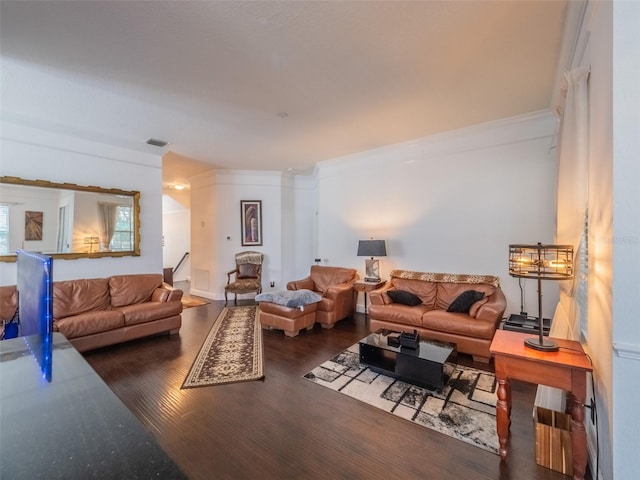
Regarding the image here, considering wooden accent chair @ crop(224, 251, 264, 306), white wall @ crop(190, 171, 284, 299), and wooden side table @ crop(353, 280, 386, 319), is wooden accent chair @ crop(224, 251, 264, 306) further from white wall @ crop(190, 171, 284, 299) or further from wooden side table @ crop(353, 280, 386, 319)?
wooden side table @ crop(353, 280, 386, 319)

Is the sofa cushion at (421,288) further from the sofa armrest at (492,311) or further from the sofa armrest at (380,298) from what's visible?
the sofa armrest at (492,311)

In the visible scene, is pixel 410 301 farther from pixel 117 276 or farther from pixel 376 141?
pixel 117 276

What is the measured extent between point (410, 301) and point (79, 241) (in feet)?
15.3

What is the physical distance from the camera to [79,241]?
3871 millimetres

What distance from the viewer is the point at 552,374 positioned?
1.62 metres

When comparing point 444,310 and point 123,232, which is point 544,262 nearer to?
point 444,310

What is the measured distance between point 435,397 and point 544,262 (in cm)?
141

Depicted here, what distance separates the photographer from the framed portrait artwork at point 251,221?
6.30 m

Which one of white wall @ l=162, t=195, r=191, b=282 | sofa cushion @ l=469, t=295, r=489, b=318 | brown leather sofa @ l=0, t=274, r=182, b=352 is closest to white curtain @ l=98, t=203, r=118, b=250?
brown leather sofa @ l=0, t=274, r=182, b=352

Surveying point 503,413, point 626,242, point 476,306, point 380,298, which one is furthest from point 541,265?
point 380,298

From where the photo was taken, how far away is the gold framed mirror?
11.1 ft

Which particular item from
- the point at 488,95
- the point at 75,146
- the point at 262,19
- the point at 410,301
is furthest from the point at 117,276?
the point at 488,95

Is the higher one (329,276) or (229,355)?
(329,276)

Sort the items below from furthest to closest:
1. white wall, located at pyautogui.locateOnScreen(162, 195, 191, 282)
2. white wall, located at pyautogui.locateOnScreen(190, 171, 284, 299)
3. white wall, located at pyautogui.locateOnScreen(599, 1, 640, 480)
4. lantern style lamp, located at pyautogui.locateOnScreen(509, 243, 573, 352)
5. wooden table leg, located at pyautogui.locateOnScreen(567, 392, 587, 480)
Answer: white wall, located at pyautogui.locateOnScreen(162, 195, 191, 282) → white wall, located at pyautogui.locateOnScreen(190, 171, 284, 299) → lantern style lamp, located at pyautogui.locateOnScreen(509, 243, 573, 352) → wooden table leg, located at pyautogui.locateOnScreen(567, 392, 587, 480) → white wall, located at pyautogui.locateOnScreen(599, 1, 640, 480)
